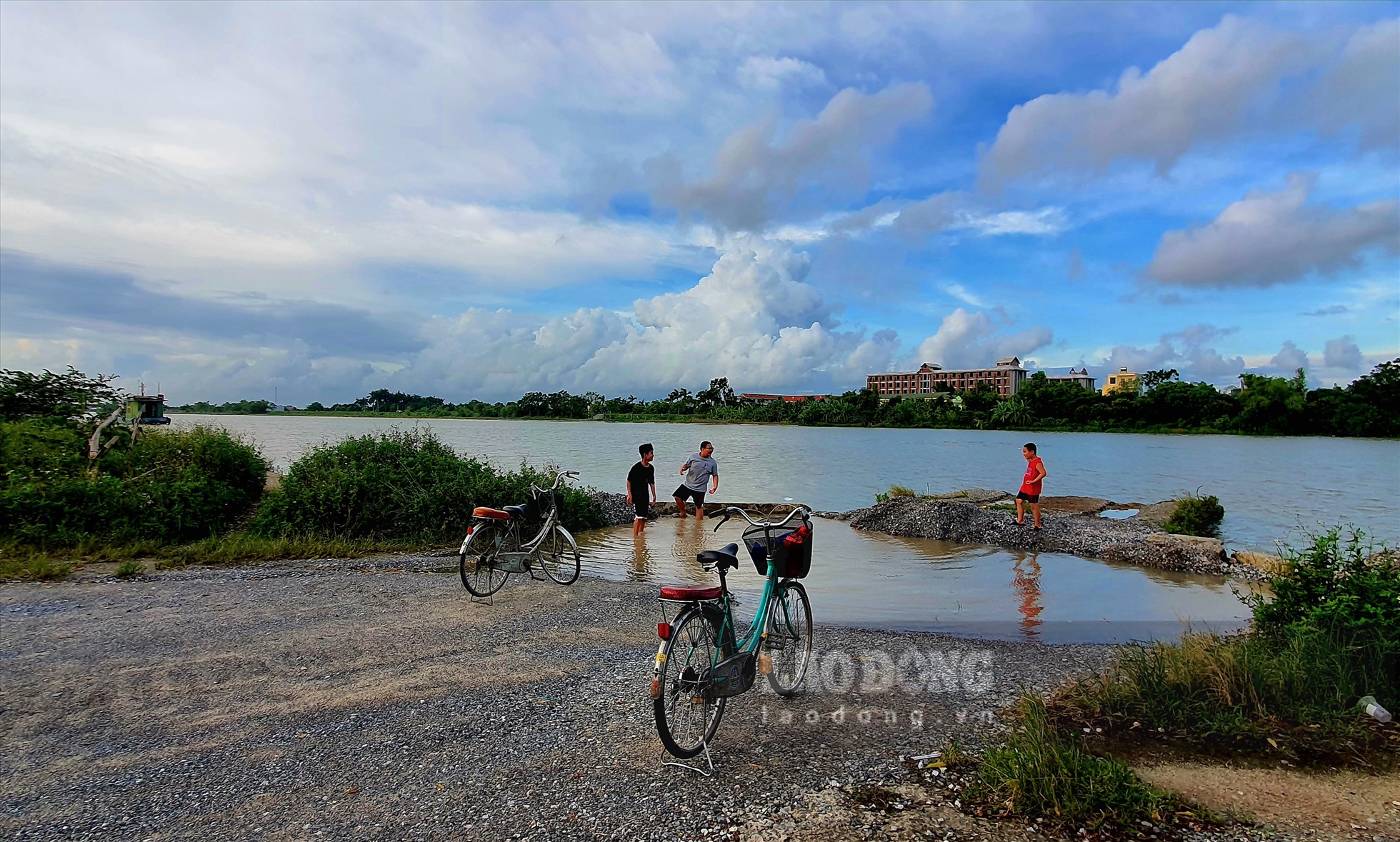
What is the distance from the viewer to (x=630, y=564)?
43.5 feet

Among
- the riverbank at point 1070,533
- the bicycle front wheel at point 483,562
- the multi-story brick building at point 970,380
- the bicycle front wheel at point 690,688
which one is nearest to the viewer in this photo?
the bicycle front wheel at point 690,688

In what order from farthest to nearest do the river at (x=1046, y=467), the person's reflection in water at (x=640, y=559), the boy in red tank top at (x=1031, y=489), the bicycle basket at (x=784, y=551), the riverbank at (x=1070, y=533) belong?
the river at (x=1046, y=467) < the boy in red tank top at (x=1031, y=489) < the riverbank at (x=1070, y=533) < the person's reflection in water at (x=640, y=559) < the bicycle basket at (x=784, y=551)

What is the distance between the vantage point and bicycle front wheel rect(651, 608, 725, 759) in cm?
450

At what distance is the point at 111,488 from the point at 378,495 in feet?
12.9

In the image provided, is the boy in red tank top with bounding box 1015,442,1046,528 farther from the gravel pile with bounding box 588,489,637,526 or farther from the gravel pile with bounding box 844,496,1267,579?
the gravel pile with bounding box 588,489,637,526

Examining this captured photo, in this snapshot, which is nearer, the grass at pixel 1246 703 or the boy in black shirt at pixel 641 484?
the grass at pixel 1246 703

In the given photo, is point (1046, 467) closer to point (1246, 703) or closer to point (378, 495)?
point (378, 495)

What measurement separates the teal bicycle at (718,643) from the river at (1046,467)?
14185mm

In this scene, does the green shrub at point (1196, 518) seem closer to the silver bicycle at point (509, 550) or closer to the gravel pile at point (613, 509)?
the gravel pile at point (613, 509)

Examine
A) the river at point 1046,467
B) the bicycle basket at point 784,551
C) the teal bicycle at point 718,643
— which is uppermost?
the bicycle basket at point 784,551

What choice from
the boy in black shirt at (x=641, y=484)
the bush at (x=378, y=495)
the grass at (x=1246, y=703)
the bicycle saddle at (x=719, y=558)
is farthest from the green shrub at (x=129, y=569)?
the grass at (x=1246, y=703)

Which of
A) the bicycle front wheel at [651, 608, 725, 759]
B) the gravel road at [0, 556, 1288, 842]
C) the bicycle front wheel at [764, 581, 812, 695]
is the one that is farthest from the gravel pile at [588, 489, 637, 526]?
the bicycle front wheel at [651, 608, 725, 759]

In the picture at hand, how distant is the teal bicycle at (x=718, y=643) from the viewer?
14.8 feet

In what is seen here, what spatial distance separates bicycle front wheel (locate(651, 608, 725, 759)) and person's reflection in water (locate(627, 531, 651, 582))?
696 cm
